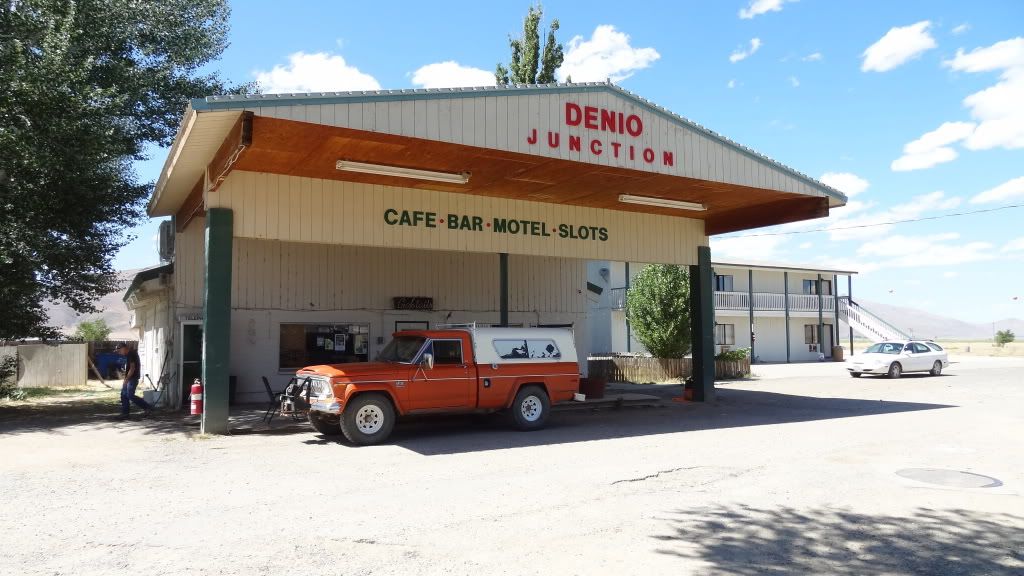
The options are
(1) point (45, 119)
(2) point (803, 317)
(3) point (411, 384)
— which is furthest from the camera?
(2) point (803, 317)

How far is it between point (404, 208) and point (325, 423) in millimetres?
4830

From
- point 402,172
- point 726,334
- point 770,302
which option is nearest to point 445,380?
point 402,172

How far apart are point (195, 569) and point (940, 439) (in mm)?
11649

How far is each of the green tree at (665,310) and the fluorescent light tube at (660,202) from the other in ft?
33.8

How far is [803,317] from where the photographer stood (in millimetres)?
45719

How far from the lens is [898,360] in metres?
28.0

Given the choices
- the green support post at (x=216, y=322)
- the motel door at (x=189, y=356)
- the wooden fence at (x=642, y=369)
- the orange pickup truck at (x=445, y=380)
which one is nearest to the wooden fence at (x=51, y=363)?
the motel door at (x=189, y=356)

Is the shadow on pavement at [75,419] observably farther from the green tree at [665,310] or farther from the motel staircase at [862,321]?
the motel staircase at [862,321]

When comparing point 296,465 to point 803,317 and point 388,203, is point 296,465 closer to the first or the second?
point 388,203

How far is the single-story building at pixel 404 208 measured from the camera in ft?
39.0

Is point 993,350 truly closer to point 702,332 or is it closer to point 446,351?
point 702,332

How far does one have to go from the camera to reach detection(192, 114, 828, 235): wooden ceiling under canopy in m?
11.6

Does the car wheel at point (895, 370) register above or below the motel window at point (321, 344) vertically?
below

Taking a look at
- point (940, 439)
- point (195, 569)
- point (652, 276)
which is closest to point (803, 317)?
point (652, 276)
